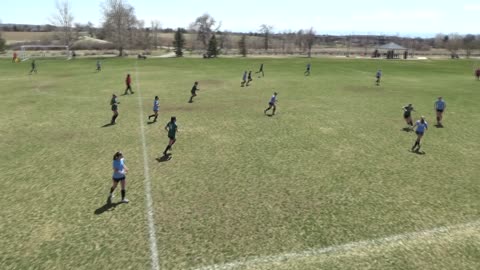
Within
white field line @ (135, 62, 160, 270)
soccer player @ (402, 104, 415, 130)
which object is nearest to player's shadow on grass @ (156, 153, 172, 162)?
white field line @ (135, 62, 160, 270)

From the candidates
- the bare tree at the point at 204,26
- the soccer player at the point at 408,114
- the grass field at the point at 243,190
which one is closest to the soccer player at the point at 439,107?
the grass field at the point at 243,190

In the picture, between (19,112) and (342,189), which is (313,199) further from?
(19,112)

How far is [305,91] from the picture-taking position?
37.1 m

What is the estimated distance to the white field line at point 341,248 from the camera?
912cm

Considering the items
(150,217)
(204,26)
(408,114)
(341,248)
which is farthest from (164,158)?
(204,26)

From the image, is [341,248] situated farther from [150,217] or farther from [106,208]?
[106,208]

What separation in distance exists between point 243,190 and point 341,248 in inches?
180

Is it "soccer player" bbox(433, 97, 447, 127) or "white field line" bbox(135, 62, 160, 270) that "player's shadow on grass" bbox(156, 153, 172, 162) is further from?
"soccer player" bbox(433, 97, 447, 127)

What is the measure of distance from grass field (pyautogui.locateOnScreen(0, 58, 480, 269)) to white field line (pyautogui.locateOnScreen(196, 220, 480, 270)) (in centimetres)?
4

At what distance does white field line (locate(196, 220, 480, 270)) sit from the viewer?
9.12 meters

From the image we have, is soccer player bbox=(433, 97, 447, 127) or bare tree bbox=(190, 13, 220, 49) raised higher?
bare tree bbox=(190, 13, 220, 49)

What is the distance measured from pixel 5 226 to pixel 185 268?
611cm

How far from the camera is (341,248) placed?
9.80 metres

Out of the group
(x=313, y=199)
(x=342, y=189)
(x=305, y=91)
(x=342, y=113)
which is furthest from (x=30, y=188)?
(x=305, y=91)
